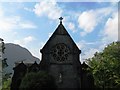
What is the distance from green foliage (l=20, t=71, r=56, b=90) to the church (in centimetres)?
406

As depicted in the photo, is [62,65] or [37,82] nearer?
[37,82]

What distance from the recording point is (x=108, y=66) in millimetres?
35625

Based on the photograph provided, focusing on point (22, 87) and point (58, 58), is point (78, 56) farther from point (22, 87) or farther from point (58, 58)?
point (22, 87)

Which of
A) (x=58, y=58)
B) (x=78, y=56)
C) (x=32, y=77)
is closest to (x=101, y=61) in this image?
(x=78, y=56)

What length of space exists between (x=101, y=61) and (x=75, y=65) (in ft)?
14.3

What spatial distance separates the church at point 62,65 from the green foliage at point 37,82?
406cm

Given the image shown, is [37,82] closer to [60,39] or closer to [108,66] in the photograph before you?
[60,39]

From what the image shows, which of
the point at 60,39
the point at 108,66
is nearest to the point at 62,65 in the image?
the point at 60,39

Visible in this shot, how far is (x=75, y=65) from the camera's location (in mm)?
40062

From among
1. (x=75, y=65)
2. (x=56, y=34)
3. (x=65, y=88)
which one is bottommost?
(x=65, y=88)

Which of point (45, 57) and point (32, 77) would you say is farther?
point (45, 57)

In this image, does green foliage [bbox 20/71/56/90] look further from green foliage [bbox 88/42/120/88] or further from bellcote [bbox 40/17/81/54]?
green foliage [bbox 88/42/120/88]

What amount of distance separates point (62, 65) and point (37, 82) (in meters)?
7.07

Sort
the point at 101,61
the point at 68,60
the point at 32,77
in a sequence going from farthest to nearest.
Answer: the point at 68,60 → the point at 101,61 → the point at 32,77
